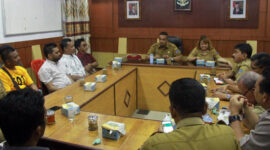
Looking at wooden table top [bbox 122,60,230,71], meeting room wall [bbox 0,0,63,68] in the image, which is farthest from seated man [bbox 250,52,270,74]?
meeting room wall [bbox 0,0,63,68]

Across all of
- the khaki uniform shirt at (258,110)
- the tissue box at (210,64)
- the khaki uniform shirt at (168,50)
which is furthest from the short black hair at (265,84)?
the khaki uniform shirt at (168,50)

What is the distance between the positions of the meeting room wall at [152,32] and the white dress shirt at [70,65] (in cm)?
270

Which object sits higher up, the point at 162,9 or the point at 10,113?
the point at 162,9

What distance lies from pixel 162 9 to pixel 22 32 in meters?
3.17

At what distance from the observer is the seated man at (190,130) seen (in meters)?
1.03

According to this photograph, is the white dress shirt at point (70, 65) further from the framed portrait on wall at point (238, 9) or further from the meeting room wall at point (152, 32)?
the framed portrait on wall at point (238, 9)

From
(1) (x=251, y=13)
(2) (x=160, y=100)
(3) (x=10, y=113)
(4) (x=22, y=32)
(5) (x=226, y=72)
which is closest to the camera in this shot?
(3) (x=10, y=113)

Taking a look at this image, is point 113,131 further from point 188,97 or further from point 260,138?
point 260,138

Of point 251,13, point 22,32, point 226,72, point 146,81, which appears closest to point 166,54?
point 146,81

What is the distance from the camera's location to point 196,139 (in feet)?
3.40

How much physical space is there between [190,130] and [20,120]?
0.69 metres

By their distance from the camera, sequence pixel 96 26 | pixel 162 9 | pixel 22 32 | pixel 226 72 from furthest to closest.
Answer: pixel 96 26, pixel 162 9, pixel 22 32, pixel 226 72

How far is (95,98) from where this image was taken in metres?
2.60

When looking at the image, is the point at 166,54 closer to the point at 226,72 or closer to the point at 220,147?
the point at 226,72
